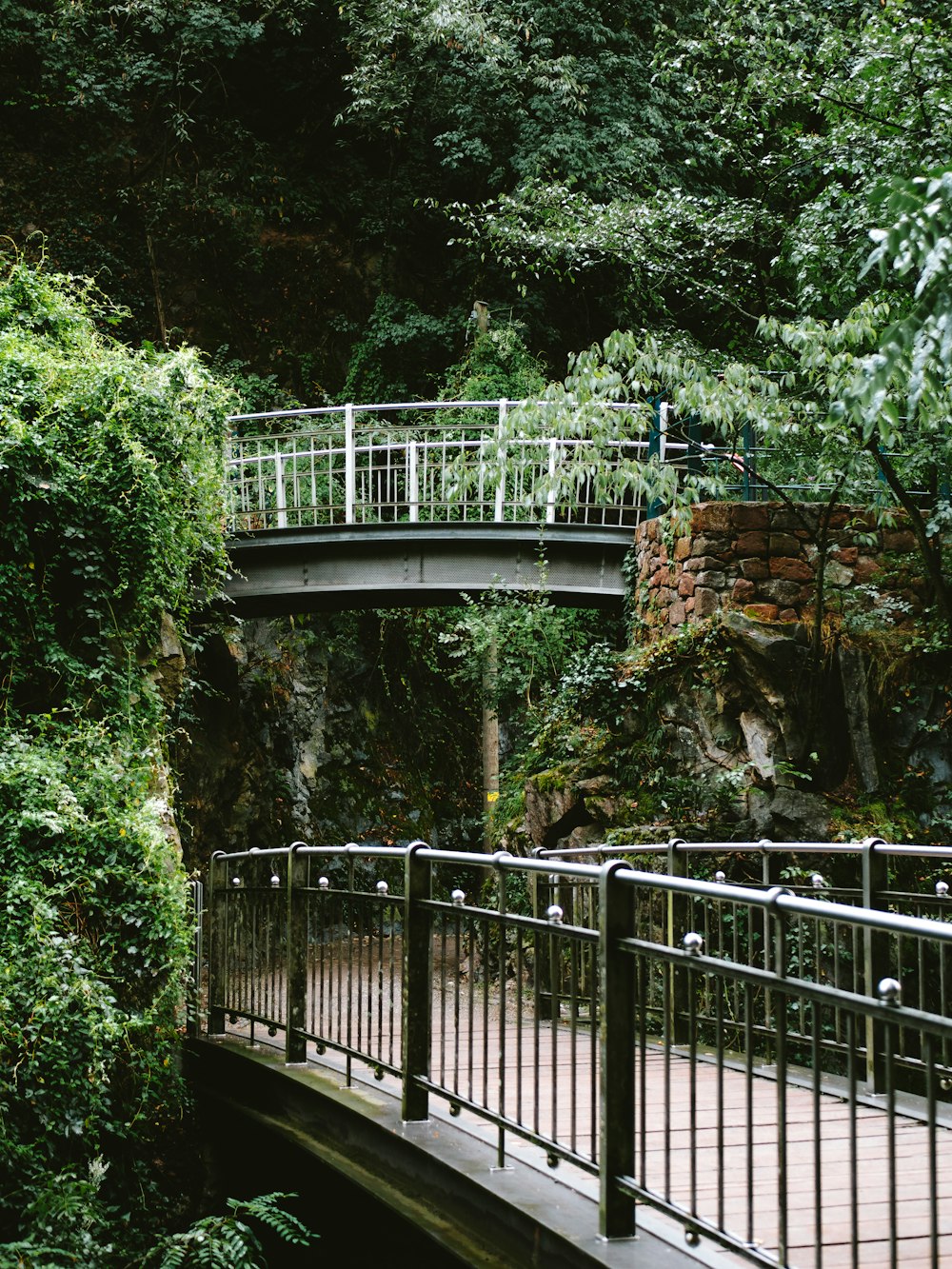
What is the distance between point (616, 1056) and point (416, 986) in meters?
1.66

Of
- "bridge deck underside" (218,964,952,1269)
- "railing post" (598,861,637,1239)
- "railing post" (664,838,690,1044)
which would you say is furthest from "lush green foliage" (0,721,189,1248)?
"railing post" (598,861,637,1239)

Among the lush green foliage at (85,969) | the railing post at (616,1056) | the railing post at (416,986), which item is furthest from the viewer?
the lush green foliage at (85,969)

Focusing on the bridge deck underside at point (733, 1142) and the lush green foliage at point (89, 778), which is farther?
the lush green foliage at point (89, 778)

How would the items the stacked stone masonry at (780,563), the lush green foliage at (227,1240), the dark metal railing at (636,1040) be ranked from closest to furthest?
the dark metal railing at (636,1040) < the lush green foliage at (227,1240) < the stacked stone masonry at (780,563)

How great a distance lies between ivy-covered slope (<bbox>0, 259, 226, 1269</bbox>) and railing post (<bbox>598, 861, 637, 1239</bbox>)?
12.3 ft

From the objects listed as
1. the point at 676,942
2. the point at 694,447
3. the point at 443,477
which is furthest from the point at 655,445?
the point at 676,942

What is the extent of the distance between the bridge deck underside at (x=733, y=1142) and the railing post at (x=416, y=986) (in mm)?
105

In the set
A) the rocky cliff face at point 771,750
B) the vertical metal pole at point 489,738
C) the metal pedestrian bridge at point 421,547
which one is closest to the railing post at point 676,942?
the rocky cliff face at point 771,750

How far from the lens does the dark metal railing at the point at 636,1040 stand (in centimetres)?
288

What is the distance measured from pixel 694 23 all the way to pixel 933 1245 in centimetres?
→ 2175

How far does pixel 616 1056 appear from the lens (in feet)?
11.4

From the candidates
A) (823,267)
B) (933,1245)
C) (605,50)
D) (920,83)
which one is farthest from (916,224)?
(605,50)

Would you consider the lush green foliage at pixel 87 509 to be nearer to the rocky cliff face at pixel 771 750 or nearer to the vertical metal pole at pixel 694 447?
the rocky cliff face at pixel 771 750

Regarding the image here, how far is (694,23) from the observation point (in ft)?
66.8
